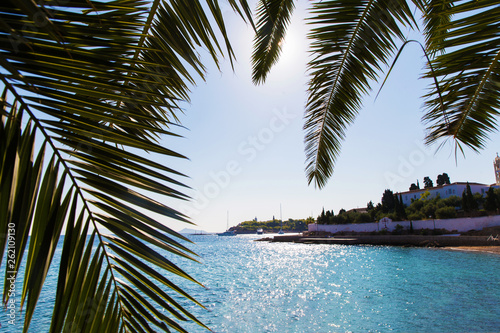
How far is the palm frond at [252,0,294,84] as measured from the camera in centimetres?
378

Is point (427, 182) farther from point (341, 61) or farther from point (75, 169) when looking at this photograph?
point (75, 169)

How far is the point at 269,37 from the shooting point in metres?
4.26

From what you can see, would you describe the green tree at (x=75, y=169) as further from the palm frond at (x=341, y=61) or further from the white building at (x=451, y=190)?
the white building at (x=451, y=190)

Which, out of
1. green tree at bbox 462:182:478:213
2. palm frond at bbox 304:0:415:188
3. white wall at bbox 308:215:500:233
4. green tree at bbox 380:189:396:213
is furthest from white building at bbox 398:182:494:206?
palm frond at bbox 304:0:415:188

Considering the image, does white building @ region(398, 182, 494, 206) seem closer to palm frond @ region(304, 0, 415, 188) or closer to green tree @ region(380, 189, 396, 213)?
green tree @ region(380, 189, 396, 213)

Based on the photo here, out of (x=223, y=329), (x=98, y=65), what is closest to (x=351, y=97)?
(x=98, y=65)

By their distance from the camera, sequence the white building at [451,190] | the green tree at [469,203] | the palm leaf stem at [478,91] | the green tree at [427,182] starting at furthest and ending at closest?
the green tree at [427,182] → the white building at [451,190] → the green tree at [469,203] → the palm leaf stem at [478,91]

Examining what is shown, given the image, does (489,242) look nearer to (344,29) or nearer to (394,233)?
(394,233)

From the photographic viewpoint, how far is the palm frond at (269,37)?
12.4ft

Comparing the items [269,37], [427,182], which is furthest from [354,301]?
[427,182]

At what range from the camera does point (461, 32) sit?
4.72 feet

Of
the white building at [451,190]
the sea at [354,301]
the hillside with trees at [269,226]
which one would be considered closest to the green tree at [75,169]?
the sea at [354,301]

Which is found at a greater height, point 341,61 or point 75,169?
point 341,61

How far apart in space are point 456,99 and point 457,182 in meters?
71.6
